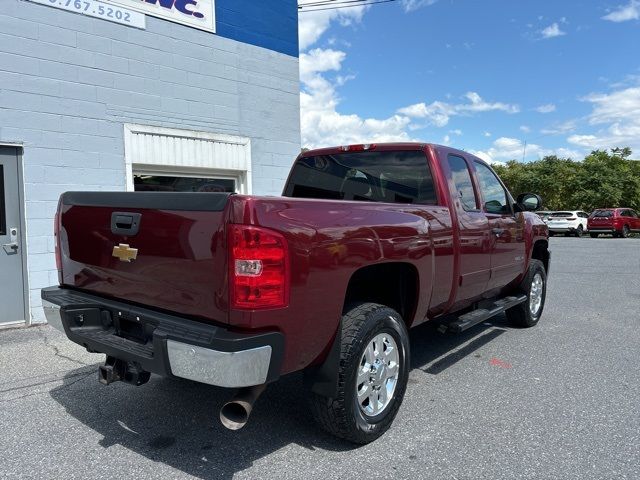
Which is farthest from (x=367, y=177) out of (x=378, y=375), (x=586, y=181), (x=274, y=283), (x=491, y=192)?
(x=586, y=181)

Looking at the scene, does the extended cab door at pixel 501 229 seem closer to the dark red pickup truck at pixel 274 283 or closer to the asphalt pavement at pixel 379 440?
the dark red pickup truck at pixel 274 283

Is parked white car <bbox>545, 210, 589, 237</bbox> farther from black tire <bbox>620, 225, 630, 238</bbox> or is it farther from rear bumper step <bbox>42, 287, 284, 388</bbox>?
rear bumper step <bbox>42, 287, 284, 388</bbox>

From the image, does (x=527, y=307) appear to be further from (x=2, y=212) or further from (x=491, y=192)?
(x=2, y=212)

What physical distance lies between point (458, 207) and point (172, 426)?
9.42 ft

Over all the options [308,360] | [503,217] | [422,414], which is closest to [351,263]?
[308,360]

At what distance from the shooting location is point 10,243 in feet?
19.8

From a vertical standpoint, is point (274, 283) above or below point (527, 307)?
above

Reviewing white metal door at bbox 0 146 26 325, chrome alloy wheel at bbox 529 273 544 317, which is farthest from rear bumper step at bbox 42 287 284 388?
chrome alloy wheel at bbox 529 273 544 317

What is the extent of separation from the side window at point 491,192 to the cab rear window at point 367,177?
1010 millimetres

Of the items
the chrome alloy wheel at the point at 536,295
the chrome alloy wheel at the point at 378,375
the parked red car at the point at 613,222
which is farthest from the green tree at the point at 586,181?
the chrome alloy wheel at the point at 378,375

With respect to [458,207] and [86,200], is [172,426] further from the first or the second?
[458,207]

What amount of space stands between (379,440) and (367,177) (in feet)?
7.47

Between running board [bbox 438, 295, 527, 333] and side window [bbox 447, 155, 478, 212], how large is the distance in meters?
0.97

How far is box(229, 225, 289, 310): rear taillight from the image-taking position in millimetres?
2436
